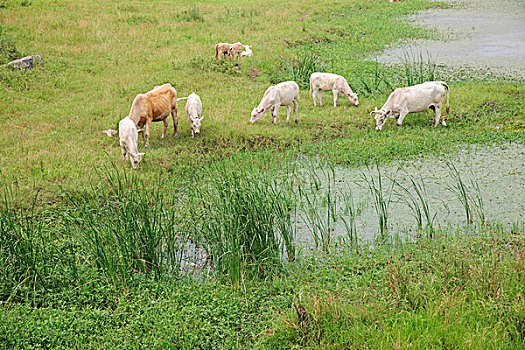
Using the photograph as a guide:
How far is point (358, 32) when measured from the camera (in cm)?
2230

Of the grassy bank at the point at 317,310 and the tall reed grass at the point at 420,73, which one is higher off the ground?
the tall reed grass at the point at 420,73

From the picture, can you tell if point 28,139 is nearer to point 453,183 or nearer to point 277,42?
point 453,183

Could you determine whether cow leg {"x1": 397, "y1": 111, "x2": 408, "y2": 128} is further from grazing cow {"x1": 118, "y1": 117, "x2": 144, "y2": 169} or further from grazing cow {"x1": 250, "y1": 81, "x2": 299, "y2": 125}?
grazing cow {"x1": 118, "y1": 117, "x2": 144, "y2": 169}

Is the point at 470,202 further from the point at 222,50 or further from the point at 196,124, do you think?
the point at 222,50

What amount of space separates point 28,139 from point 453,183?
8478 millimetres

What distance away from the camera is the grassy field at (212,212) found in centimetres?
480

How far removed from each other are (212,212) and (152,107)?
15.7ft

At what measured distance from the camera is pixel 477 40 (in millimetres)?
20422

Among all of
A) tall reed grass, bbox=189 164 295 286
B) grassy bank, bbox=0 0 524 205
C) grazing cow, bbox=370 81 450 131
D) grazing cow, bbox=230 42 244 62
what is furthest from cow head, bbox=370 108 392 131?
grazing cow, bbox=230 42 244 62

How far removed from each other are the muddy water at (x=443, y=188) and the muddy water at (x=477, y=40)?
6886 mm

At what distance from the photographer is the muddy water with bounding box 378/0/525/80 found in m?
16.8

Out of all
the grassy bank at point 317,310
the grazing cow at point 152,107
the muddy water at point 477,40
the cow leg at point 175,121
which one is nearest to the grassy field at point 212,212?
the grassy bank at point 317,310

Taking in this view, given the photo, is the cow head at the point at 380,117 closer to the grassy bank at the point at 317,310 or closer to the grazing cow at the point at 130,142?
the grazing cow at the point at 130,142

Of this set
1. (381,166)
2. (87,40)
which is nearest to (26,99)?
(87,40)
